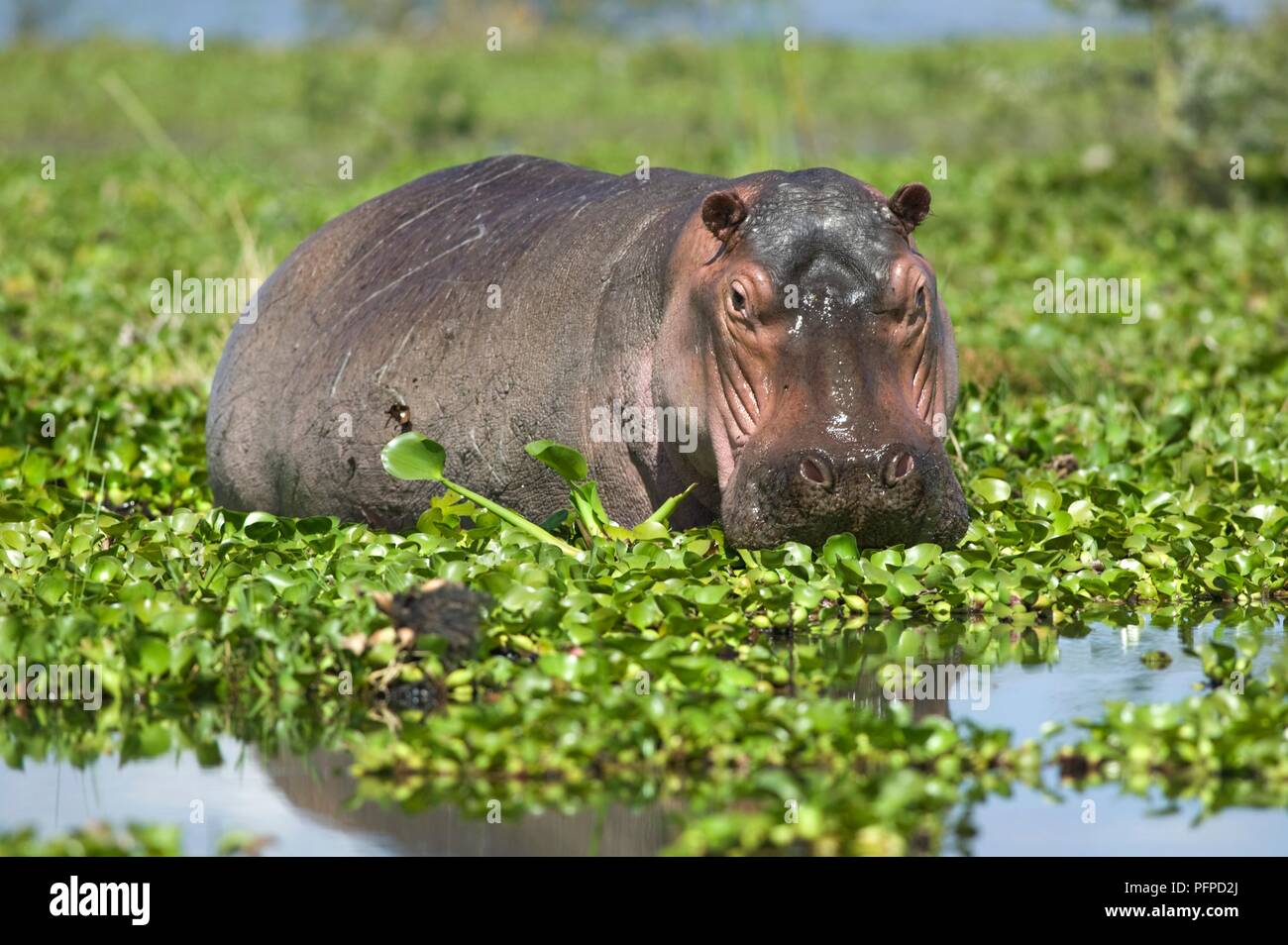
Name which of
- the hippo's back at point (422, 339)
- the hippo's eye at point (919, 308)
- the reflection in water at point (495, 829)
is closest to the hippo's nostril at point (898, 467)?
the hippo's eye at point (919, 308)

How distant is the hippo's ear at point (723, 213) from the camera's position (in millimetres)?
5398

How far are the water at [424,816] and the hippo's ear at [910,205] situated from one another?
1.56 metres

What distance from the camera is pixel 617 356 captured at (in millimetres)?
5855

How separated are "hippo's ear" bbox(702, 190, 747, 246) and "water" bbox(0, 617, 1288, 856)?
1601 mm

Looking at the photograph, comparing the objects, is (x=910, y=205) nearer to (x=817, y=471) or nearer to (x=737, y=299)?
(x=737, y=299)

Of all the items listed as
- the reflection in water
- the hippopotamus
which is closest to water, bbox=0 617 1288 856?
the reflection in water

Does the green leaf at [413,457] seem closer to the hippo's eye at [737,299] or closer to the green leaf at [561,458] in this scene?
the green leaf at [561,458]

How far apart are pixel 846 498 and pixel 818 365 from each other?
361 mm

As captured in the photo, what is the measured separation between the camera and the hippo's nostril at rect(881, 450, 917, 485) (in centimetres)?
512

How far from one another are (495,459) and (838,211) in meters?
1.40

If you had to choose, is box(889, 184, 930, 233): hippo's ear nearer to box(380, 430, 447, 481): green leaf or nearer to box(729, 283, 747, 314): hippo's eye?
box(729, 283, 747, 314): hippo's eye
